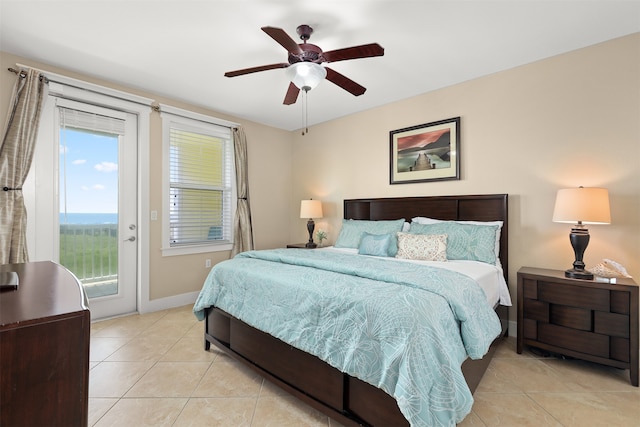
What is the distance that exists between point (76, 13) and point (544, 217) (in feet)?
13.6

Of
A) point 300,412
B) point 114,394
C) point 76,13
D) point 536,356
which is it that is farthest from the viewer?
point 536,356

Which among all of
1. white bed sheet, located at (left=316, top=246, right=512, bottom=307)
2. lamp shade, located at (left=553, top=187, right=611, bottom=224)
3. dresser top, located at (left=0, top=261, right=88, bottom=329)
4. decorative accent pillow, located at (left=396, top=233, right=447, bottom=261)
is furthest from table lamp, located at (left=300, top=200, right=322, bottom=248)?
dresser top, located at (left=0, top=261, right=88, bottom=329)

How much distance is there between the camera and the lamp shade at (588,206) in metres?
→ 2.24

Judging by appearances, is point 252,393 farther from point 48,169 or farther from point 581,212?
point 48,169

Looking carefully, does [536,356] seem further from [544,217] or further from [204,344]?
[204,344]

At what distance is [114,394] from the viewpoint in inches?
77.9

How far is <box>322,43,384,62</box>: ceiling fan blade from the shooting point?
1944mm

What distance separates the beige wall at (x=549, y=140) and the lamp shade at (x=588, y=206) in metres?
0.32

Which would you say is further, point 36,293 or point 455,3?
point 455,3

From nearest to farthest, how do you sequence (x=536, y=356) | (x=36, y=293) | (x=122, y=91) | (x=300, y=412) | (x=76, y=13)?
(x=36, y=293) < (x=300, y=412) < (x=76, y=13) < (x=536, y=356) < (x=122, y=91)

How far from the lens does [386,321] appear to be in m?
1.41

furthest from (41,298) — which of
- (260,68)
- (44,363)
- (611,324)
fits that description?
(611,324)

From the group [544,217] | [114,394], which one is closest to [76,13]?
[114,394]

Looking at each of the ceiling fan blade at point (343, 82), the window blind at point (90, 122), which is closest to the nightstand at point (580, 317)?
the ceiling fan blade at point (343, 82)
